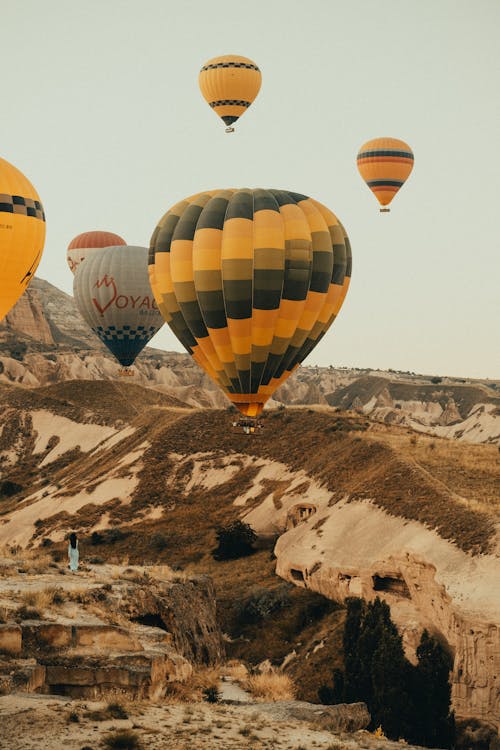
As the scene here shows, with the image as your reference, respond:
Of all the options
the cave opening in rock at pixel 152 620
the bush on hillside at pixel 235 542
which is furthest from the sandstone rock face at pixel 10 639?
the bush on hillside at pixel 235 542

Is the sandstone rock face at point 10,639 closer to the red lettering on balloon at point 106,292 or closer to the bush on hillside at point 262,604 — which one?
the bush on hillside at point 262,604

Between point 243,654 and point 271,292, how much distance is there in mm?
15961

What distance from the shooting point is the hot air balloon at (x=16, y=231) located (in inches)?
1865

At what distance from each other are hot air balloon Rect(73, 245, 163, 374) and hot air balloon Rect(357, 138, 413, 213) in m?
19.2

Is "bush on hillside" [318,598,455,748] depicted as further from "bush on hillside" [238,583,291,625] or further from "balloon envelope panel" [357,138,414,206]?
"balloon envelope panel" [357,138,414,206]

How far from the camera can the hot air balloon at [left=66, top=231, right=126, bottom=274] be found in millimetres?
94188

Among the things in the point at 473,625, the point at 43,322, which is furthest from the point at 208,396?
the point at 473,625

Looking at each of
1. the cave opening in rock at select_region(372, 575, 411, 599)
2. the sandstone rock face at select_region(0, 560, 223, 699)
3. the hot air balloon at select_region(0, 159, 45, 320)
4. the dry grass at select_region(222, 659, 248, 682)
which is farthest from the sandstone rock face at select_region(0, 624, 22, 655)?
the hot air balloon at select_region(0, 159, 45, 320)

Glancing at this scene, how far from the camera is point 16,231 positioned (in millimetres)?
47781

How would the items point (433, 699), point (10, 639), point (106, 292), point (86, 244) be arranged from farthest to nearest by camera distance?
1. point (86, 244)
2. point (106, 292)
3. point (433, 699)
4. point (10, 639)

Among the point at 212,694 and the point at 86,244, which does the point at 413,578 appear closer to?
the point at 212,694

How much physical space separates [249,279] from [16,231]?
42.1ft

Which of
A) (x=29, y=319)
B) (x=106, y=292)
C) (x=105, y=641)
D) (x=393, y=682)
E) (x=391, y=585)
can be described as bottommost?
(x=393, y=682)

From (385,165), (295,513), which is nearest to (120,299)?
(385,165)
